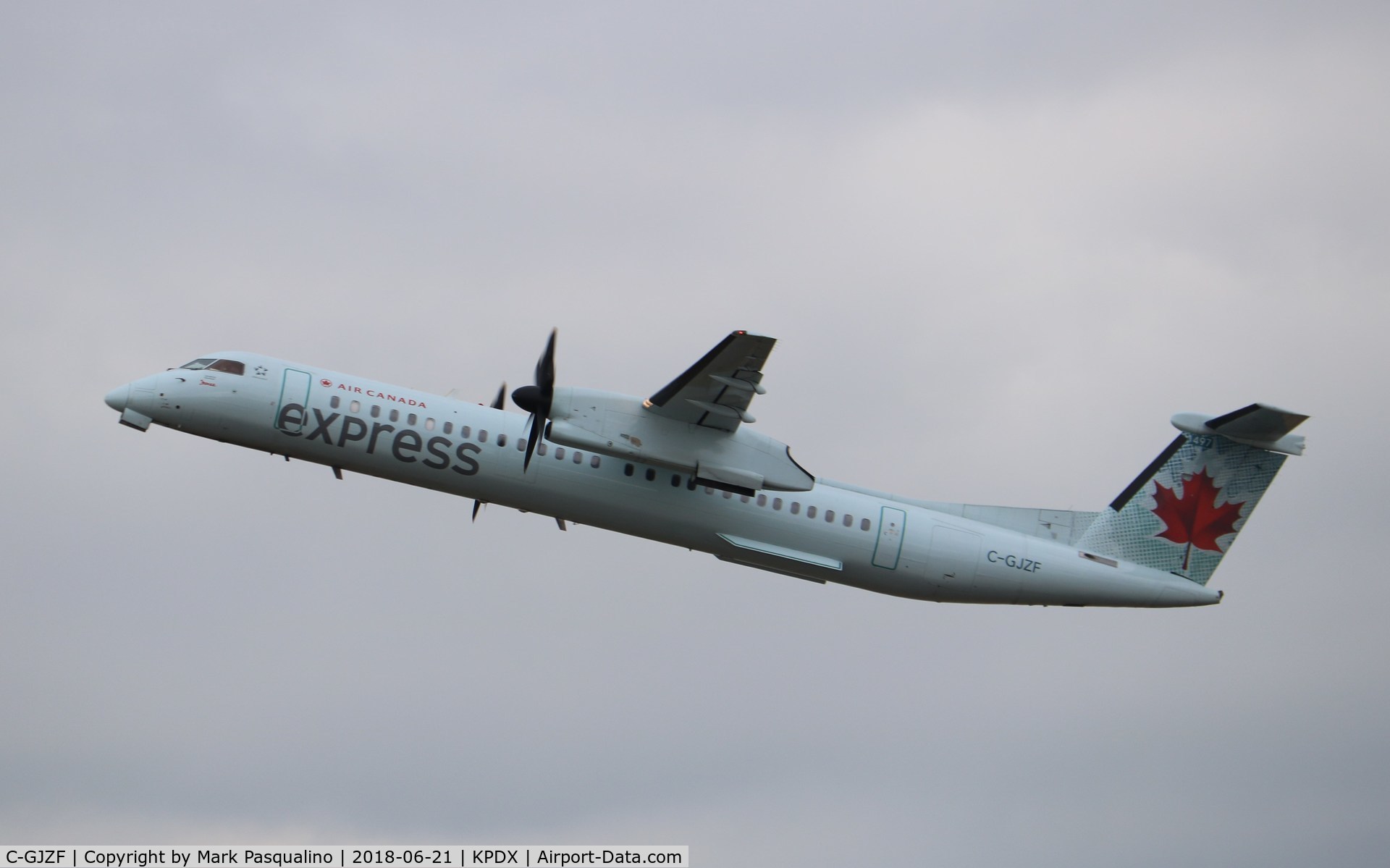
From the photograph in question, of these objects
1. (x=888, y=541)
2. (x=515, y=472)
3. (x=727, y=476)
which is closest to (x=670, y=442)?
(x=727, y=476)

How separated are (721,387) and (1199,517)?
11898mm

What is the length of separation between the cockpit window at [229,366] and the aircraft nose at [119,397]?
1.68 meters

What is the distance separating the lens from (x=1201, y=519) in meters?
29.8

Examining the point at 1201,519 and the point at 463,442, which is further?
the point at 1201,519

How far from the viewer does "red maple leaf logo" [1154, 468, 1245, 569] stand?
97.8 ft

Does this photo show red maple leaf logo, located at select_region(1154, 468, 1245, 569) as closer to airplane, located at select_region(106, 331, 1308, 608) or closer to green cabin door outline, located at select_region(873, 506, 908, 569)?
airplane, located at select_region(106, 331, 1308, 608)

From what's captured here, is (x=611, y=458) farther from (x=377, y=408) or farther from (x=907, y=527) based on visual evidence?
(x=907, y=527)

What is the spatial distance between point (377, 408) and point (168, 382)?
4.30 metres

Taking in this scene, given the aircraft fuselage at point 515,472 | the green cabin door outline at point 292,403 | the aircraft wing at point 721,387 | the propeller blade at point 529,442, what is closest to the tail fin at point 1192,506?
the aircraft fuselage at point 515,472

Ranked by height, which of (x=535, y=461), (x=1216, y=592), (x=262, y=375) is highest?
(x=262, y=375)

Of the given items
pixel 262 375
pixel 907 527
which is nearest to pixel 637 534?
pixel 907 527

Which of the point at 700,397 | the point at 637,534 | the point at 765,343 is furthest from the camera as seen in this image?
the point at 637,534

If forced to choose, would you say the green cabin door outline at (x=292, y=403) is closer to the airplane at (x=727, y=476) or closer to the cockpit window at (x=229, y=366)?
the airplane at (x=727, y=476)

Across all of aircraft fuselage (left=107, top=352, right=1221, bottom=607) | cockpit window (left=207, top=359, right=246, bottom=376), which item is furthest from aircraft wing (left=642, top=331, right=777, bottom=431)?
cockpit window (left=207, top=359, right=246, bottom=376)
